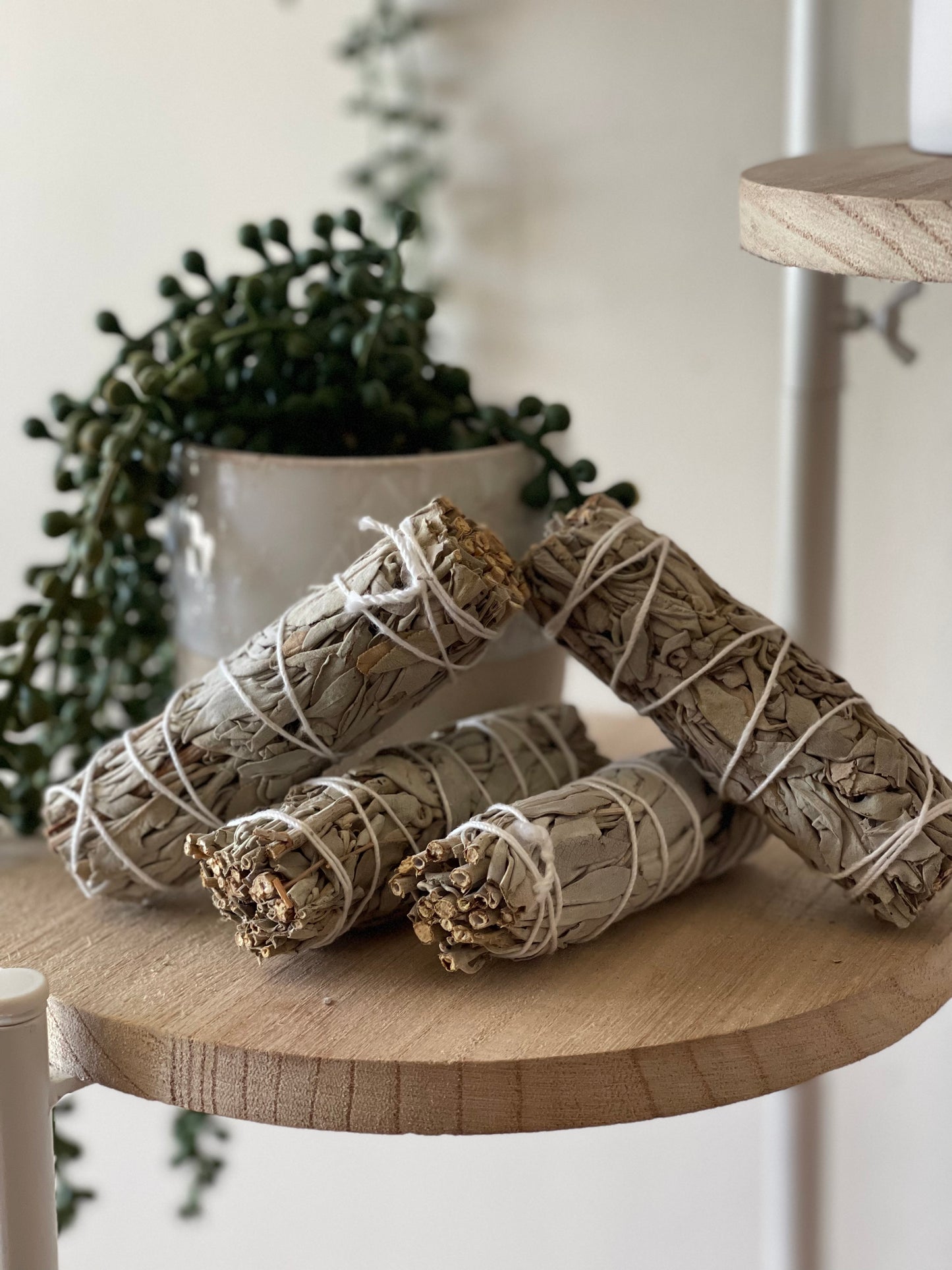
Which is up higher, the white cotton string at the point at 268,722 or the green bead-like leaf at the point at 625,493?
the green bead-like leaf at the point at 625,493

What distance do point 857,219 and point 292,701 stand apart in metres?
0.30

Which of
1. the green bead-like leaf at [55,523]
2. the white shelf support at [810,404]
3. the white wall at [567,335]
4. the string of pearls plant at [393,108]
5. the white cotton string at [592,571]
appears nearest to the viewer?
the white cotton string at [592,571]

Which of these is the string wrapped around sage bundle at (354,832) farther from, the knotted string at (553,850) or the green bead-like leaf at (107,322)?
the green bead-like leaf at (107,322)

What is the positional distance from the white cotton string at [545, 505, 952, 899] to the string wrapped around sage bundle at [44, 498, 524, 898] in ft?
0.14

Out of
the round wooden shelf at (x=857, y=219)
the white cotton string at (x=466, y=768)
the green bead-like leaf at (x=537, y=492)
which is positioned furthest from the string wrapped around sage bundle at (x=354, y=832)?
the round wooden shelf at (x=857, y=219)

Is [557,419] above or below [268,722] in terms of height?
above

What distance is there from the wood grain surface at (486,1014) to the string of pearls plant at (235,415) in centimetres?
17

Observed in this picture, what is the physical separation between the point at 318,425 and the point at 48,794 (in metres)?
0.24

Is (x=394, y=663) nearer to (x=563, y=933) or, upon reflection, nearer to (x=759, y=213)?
(x=563, y=933)

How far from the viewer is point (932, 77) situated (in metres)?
0.60

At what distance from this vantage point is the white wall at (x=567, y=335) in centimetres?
104

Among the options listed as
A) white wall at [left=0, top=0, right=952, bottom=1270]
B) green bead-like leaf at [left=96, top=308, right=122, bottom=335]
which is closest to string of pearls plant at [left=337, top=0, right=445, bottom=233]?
white wall at [left=0, top=0, right=952, bottom=1270]

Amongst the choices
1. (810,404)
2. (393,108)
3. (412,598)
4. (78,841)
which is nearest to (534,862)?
(412,598)

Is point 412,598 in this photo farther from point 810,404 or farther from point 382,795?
point 810,404
